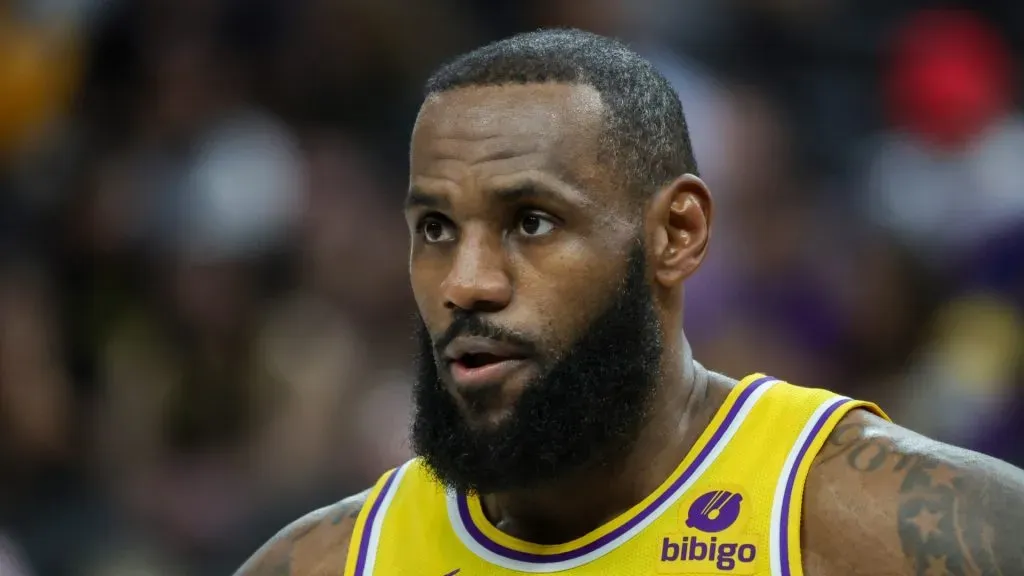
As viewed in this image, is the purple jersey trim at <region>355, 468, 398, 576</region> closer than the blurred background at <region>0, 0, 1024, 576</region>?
Yes

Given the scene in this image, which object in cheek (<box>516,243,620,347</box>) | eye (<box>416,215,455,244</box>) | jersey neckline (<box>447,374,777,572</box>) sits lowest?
jersey neckline (<box>447,374,777,572</box>)

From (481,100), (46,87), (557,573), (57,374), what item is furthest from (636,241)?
(46,87)

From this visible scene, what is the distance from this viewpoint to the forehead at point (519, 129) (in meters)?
3.11

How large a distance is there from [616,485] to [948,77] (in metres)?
4.52

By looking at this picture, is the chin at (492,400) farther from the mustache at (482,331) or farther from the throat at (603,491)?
the throat at (603,491)

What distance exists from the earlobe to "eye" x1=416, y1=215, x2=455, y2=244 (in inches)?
17.2

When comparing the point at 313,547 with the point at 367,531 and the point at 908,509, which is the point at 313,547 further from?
the point at 908,509

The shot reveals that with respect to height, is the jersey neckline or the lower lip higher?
the lower lip

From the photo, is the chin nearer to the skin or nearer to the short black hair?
the skin

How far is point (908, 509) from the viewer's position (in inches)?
116

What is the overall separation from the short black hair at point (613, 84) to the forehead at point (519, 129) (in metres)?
0.03

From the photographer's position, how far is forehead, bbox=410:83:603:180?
311 cm

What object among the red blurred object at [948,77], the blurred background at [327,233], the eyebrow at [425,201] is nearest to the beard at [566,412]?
the eyebrow at [425,201]

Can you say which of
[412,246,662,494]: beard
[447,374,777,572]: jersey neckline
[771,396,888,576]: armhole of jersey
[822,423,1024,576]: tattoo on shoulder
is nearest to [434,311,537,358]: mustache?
[412,246,662,494]: beard
